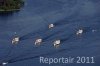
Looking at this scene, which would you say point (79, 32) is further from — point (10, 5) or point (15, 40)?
point (10, 5)

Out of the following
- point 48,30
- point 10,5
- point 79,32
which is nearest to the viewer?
point 79,32

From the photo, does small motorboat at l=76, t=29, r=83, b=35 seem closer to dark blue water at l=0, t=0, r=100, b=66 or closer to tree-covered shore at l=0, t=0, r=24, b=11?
dark blue water at l=0, t=0, r=100, b=66

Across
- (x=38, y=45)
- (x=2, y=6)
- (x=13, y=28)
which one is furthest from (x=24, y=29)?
(x=2, y=6)

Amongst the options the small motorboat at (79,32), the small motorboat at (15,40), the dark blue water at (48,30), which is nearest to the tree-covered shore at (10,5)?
the dark blue water at (48,30)

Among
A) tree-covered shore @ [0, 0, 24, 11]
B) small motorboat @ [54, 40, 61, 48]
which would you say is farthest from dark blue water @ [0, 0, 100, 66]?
tree-covered shore @ [0, 0, 24, 11]

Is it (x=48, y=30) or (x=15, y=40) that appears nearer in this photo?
(x=15, y=40)

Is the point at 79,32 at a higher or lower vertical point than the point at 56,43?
higher

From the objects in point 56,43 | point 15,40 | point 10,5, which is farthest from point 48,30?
point 10,5

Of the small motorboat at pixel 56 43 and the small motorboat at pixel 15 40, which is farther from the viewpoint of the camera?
the small motorboat at pixel 15 40

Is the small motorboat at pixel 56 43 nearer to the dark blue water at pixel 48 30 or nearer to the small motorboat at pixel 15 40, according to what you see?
the dark blue water at pixel 48 30
